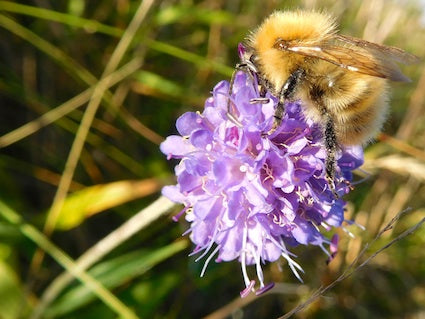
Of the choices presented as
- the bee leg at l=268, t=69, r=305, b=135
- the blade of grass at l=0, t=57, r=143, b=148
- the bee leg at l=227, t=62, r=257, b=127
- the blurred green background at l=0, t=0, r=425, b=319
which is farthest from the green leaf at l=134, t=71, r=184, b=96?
the bee leg at l=268, t=69, r=305, b=135

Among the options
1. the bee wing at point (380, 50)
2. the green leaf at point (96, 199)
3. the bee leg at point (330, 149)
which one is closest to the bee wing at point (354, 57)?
the bee wing at point (380, 50)

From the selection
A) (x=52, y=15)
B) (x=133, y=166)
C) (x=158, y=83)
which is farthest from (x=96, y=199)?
(x=52, y=15)

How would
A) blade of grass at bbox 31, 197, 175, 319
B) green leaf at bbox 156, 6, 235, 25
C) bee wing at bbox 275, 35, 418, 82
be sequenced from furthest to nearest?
green leaf at bbox 156, 6, 235, 25 < blade of grass at bbox 31, 197, 175, 319 < bee wing at bbox 275, 35, 418, 82

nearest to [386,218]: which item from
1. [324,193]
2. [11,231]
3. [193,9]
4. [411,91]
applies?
[411,91]

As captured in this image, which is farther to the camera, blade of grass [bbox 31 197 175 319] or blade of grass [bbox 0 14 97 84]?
blade of grass [bbox 0 14 97 84]

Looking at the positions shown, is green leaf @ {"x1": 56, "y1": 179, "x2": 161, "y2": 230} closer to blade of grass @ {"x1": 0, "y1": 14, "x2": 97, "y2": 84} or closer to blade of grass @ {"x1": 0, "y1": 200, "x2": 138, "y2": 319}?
blade of grass @ {"x1": 0, "y1": 200, "x2": 138, "y2": 319}

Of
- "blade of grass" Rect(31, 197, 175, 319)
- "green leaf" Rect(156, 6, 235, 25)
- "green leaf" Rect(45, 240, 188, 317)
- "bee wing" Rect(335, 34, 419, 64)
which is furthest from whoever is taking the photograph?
"green leaf" Rect(156, 6, 235, 25)

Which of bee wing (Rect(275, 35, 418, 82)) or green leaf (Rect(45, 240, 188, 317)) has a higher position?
bee wing (Rect(275, 35, 418, 82))

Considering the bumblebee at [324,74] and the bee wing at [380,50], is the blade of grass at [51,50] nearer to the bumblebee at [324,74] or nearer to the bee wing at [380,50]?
the bumblebee at [324,74]
